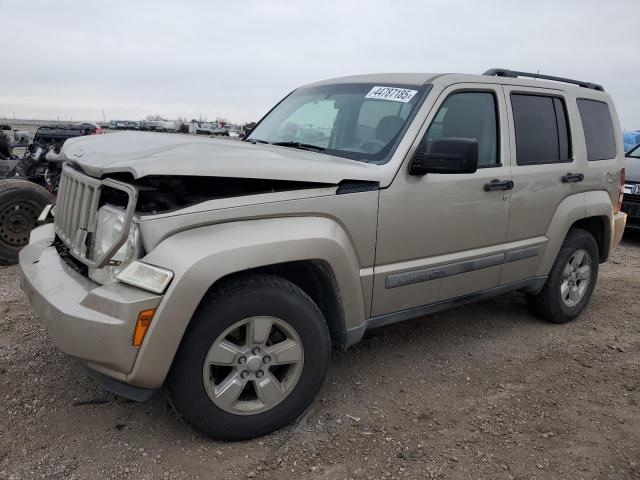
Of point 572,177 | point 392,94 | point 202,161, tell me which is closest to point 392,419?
point 202,161

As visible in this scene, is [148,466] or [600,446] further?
[600,446]

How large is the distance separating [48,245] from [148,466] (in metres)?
1.43

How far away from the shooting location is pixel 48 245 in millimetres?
3033

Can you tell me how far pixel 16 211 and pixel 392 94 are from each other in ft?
13.9

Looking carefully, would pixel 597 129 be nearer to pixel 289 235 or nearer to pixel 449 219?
pixel 449 219

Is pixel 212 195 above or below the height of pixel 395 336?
above

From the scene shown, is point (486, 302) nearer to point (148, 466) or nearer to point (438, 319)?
point (438, 319)

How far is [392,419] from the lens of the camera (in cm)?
293

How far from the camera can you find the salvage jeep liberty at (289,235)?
226 centimetres

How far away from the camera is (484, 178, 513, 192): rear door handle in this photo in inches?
133

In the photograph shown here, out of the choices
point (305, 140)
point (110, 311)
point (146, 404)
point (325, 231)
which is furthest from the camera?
point (305, 140)

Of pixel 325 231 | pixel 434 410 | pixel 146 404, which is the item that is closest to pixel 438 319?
pixel 434 410

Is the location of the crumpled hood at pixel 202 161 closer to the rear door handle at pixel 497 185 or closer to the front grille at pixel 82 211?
the front grille at pixel 82 211

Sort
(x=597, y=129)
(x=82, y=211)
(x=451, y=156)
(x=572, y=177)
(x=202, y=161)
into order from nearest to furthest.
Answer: (x=202, y=161)
(x=82, y=211)
(x=451, y=156)
(x=572, y=177)
(x=597, y=129)
